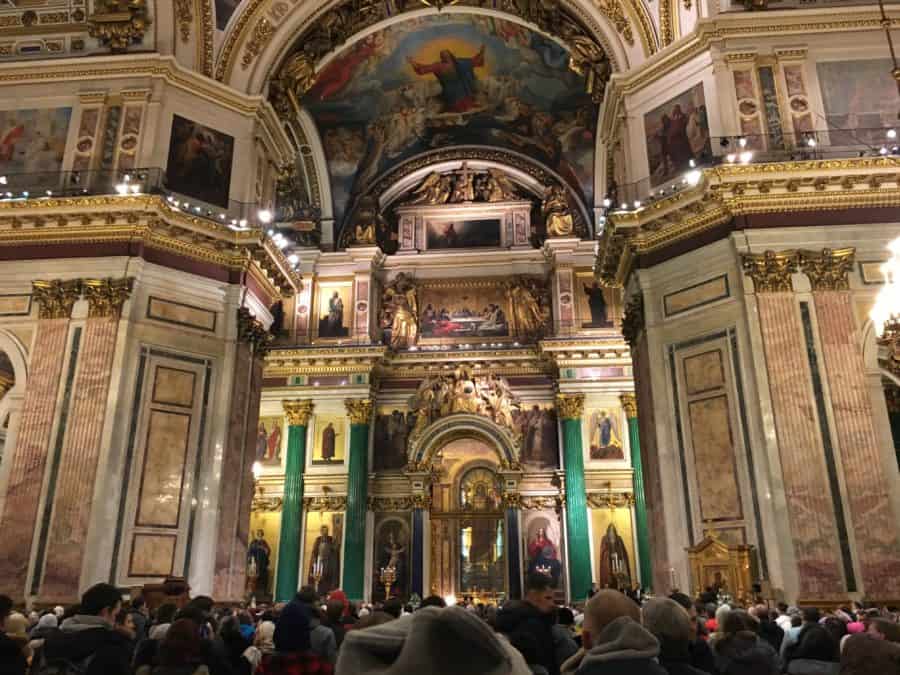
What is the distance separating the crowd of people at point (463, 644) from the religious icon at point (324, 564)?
14.9 meters

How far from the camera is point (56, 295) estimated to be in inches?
516

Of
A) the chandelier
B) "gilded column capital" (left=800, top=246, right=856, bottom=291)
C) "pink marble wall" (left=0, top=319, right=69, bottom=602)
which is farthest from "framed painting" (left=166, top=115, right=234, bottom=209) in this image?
the chandelier

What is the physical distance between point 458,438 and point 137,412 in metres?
11.5

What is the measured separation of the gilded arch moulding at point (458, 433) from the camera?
21.9 metres

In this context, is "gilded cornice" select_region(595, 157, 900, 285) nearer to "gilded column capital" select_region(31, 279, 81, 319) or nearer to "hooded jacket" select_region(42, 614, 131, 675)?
"gilded column capital" select_region(31, 279, 81, 319)

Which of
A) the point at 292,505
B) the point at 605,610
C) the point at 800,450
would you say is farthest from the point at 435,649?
the point at 292,505

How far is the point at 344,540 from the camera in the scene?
20.7m

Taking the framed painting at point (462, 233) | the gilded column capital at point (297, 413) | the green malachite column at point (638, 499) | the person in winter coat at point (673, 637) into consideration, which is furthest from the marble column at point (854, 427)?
the gilded column capital at point (297, 413)

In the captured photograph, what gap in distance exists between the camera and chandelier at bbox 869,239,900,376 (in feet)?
32.6

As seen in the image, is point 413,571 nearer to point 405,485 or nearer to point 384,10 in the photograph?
point 405,485

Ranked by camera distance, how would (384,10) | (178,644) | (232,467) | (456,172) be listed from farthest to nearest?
(456,172) → (384,10) → (232,467) → (178,644)

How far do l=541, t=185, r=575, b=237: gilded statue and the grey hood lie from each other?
71.8 ft

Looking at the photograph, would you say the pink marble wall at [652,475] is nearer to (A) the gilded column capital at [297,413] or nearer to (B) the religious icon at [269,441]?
(A) the gilded column capital at [297,413]

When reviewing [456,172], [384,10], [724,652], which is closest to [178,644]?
[724,652]
